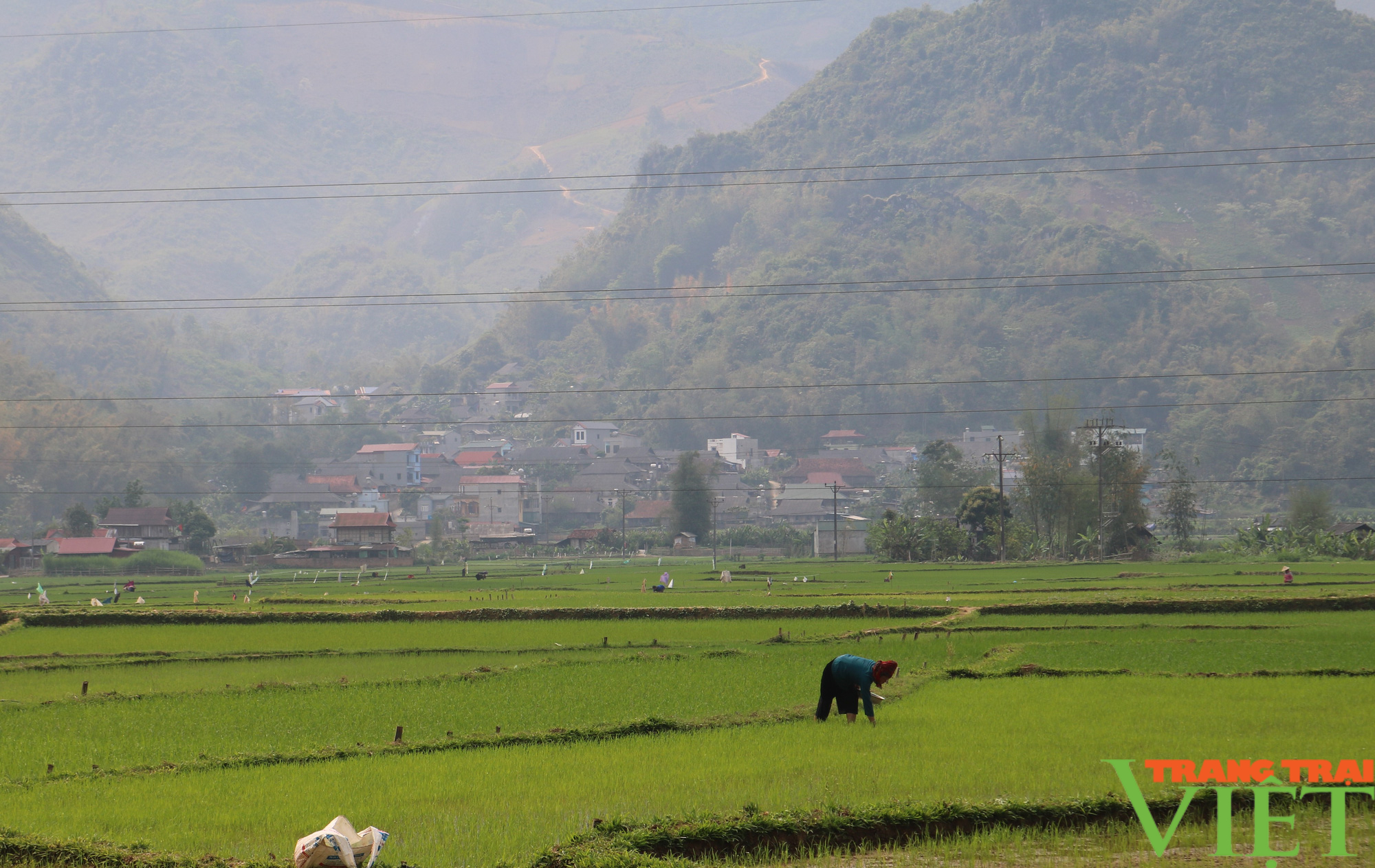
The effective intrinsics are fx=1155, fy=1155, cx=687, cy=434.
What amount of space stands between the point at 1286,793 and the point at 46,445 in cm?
13875

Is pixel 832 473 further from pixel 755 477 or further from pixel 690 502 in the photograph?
pixel 690 502

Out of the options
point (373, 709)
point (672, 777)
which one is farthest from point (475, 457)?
point (672, 777)

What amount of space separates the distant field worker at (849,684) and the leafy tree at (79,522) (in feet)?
260

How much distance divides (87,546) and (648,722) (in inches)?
2706

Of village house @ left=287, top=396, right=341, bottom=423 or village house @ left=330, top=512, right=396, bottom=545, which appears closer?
village house @ left=330, top=512, right=396, bottom=545

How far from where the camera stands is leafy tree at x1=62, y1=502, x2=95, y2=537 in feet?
268

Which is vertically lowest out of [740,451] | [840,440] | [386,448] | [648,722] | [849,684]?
[648,722]

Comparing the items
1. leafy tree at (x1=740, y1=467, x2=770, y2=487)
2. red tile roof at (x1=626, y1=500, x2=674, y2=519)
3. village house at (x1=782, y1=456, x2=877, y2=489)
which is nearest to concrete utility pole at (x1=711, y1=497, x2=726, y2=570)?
red tile roof at (x1=626, y1=500, x2=674, y2=519)

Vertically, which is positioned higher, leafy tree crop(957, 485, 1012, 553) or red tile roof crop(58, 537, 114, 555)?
leafy tree crop(957, 485, 1012, 553)

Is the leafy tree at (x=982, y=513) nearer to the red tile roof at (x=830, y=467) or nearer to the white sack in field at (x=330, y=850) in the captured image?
the white sack in field at (x=330, y=850)

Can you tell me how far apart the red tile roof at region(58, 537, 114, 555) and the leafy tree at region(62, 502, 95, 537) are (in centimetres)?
843

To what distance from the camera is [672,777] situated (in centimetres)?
1246

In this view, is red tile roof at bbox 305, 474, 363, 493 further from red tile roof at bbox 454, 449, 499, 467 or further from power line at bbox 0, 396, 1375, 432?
red tile roof at bbox 454, 449, 499, 467

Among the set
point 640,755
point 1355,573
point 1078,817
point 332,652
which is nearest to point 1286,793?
point 1078,817
